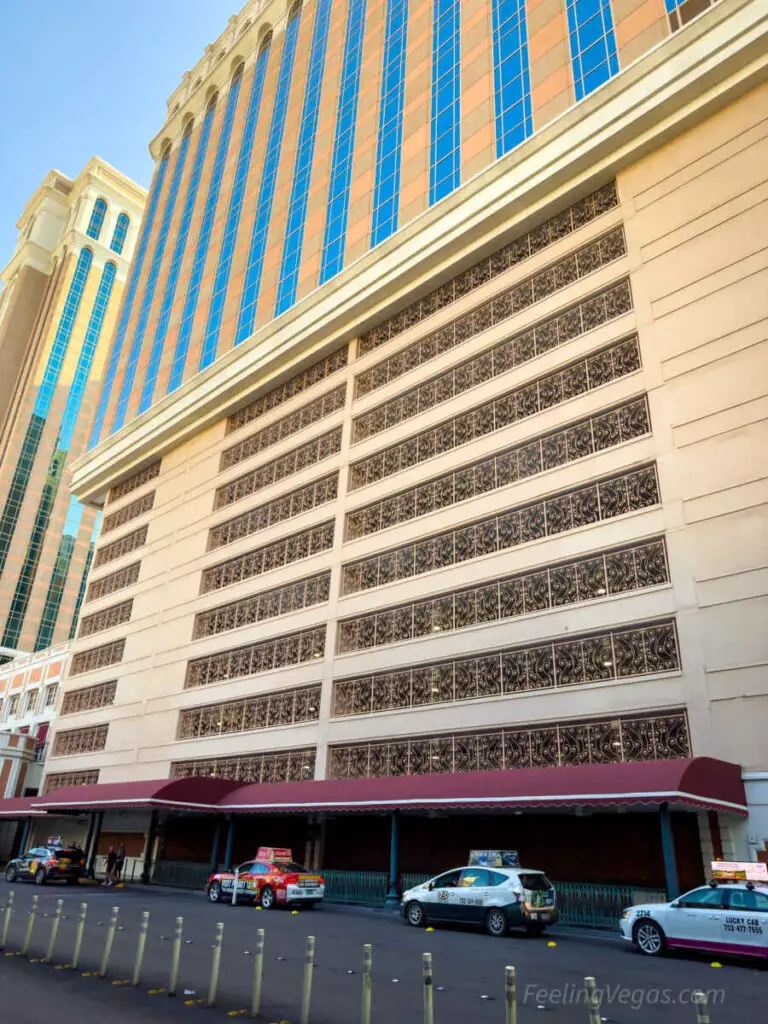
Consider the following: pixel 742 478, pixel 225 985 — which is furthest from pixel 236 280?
pixel 225 985

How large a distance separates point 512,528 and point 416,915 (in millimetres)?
13850

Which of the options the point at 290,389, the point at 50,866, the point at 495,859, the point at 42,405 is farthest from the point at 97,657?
the point at 42,405

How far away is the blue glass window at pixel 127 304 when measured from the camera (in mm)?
57397

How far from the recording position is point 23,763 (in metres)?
53.8

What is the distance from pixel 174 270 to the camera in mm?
55500

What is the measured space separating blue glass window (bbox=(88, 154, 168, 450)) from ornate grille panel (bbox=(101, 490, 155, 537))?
18.9ft

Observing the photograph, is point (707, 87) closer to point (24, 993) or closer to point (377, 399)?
point (377, 399)

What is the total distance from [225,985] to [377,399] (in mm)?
28541

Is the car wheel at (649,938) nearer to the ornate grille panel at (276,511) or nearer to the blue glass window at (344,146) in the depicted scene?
the ornate grille panel at (276,511)

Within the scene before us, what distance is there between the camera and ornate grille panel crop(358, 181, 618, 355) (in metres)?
30.8

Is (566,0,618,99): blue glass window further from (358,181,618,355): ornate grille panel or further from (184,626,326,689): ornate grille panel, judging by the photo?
(184,626,326,689): ornate grille panel

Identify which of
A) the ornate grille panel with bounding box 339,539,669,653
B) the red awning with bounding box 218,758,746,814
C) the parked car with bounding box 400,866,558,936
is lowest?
the parked car with bounding box 400,866,558,936

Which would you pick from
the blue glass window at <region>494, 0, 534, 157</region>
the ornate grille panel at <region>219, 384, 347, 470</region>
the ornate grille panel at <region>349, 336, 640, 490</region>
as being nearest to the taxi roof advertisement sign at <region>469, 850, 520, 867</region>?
the ornate grille panel at <region>349, 336, 640, 490</region>

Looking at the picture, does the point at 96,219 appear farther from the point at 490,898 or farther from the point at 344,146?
the point at 490,898
